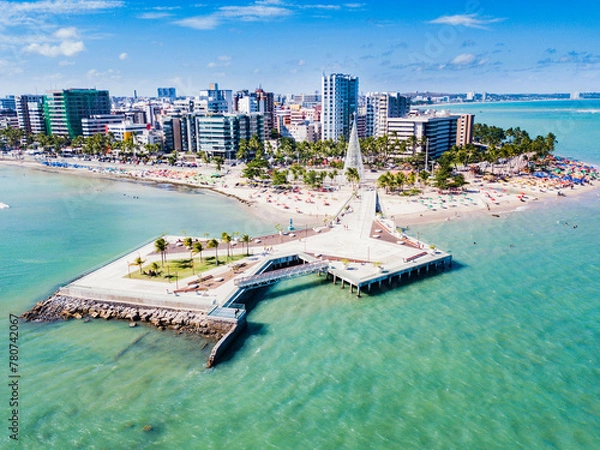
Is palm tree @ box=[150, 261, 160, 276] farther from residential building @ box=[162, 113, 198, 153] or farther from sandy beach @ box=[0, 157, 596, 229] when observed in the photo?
residential building @ box=[162, 113, 198, 153]

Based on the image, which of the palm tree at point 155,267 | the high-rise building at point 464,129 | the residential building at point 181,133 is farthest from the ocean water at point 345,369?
the residential building at point 181,133

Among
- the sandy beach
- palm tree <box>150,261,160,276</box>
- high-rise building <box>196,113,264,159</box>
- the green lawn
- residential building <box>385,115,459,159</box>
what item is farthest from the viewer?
high-rise building <box>196,113,264,159</box>

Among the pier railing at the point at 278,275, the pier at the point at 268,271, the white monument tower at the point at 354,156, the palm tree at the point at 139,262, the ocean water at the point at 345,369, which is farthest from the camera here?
the white monument tower at the point at 354,156

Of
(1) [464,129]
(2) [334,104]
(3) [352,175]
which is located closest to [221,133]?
(2) [334,104]

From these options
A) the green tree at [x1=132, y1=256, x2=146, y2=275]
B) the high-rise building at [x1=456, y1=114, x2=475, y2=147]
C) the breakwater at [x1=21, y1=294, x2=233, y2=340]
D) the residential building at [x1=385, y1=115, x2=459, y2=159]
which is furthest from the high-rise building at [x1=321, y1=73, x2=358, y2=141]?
the breakwater at [x1=21, y1=294, x2=233, y2=340]

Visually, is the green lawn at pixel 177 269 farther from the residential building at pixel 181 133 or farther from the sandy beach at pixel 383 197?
the residential building at pixel 181 133

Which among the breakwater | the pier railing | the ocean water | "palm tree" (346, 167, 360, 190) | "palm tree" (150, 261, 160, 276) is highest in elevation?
"palm tree" (346, 167, 360, 190)

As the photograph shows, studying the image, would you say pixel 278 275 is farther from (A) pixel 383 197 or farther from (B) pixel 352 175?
(B) pixel 352 175
